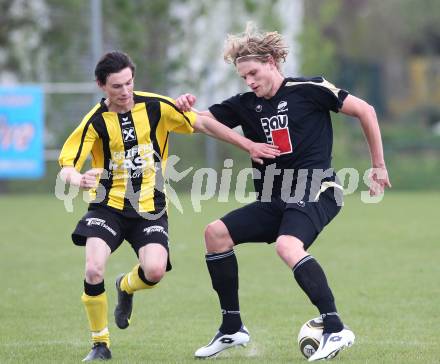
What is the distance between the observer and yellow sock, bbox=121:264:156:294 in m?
6.30

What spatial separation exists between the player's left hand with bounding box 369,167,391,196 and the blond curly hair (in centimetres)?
83

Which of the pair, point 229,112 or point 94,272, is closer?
point 94,272

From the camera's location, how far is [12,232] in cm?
1414

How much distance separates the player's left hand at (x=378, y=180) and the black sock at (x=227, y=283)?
0.90 meters

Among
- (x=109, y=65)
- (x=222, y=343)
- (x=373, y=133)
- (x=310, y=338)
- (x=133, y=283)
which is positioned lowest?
(x=222, y=343)

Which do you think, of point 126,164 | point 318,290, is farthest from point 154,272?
point 318,290

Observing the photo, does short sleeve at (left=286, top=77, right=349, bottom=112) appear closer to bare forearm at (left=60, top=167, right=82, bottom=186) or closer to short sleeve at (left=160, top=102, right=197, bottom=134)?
short sleeve at (left=160, top=102, right=197, bottom=134)

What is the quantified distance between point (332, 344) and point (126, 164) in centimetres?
166

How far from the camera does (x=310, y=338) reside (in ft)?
18.7

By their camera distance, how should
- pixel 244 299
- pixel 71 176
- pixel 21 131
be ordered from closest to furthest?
pixel 71 176
pixel 244 299
pixel 21 131

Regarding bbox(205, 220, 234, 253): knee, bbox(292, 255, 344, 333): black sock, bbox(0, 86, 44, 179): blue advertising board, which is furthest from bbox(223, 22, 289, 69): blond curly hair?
bbox(0, 86, 44, 179): blue advertising board

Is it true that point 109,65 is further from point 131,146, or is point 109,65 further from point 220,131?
point 220,131

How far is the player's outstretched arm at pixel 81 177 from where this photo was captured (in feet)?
18.2

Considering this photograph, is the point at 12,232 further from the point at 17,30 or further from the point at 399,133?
→ the point at 399,133
